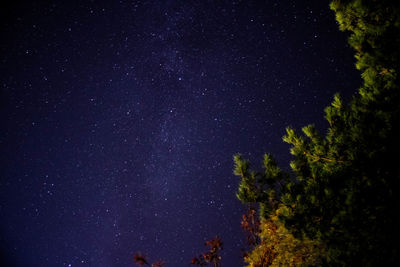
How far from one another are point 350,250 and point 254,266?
336 centimetres

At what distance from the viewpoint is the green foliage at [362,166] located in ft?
8.28

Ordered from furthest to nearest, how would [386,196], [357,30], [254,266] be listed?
[254,266] → [357,30] → [386,196]

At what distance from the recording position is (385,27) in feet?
9.69

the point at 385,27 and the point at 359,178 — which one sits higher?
the point at 385,27

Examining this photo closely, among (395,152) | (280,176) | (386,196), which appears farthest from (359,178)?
(280,176)

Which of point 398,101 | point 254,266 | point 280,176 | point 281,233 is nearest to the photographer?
point 398,101

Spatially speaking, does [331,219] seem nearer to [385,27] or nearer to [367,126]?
[367,126]

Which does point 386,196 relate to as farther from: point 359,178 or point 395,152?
point 395,152

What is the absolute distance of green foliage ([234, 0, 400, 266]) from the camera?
252 cm

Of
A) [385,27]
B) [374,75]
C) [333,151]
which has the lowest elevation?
[333,151]

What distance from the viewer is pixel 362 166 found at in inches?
108

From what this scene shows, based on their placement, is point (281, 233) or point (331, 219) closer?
point (331, 219)

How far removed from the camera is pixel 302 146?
3.54 meters

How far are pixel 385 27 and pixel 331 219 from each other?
8.73 ft
